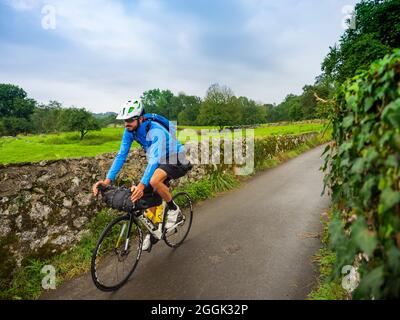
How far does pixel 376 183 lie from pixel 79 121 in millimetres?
51801

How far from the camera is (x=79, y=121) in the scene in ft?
155

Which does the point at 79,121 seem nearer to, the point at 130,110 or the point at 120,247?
the point at 130,110

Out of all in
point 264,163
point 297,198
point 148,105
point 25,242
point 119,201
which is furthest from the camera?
point 148,105

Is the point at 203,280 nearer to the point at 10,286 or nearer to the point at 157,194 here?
the point at 157,194

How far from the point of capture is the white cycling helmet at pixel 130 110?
157 inches

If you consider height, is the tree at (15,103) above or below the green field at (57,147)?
above

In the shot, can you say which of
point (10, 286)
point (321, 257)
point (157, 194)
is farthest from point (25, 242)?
point (321, 257)

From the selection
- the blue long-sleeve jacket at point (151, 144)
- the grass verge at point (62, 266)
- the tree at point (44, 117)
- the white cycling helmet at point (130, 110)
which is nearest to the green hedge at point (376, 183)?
the grass verge at point (62, 266)

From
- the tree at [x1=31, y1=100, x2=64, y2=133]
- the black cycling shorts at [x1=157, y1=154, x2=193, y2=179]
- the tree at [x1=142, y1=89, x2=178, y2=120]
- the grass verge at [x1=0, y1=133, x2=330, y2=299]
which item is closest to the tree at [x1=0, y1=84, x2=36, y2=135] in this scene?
the tree at [x1=31, y1=100, x2=64, y2=133]

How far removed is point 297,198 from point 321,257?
11.6 ft

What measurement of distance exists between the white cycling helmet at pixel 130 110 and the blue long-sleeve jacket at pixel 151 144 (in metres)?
0.22

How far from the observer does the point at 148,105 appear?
132 meters

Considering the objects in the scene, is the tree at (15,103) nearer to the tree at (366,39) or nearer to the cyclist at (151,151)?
the tree at (366,39)
